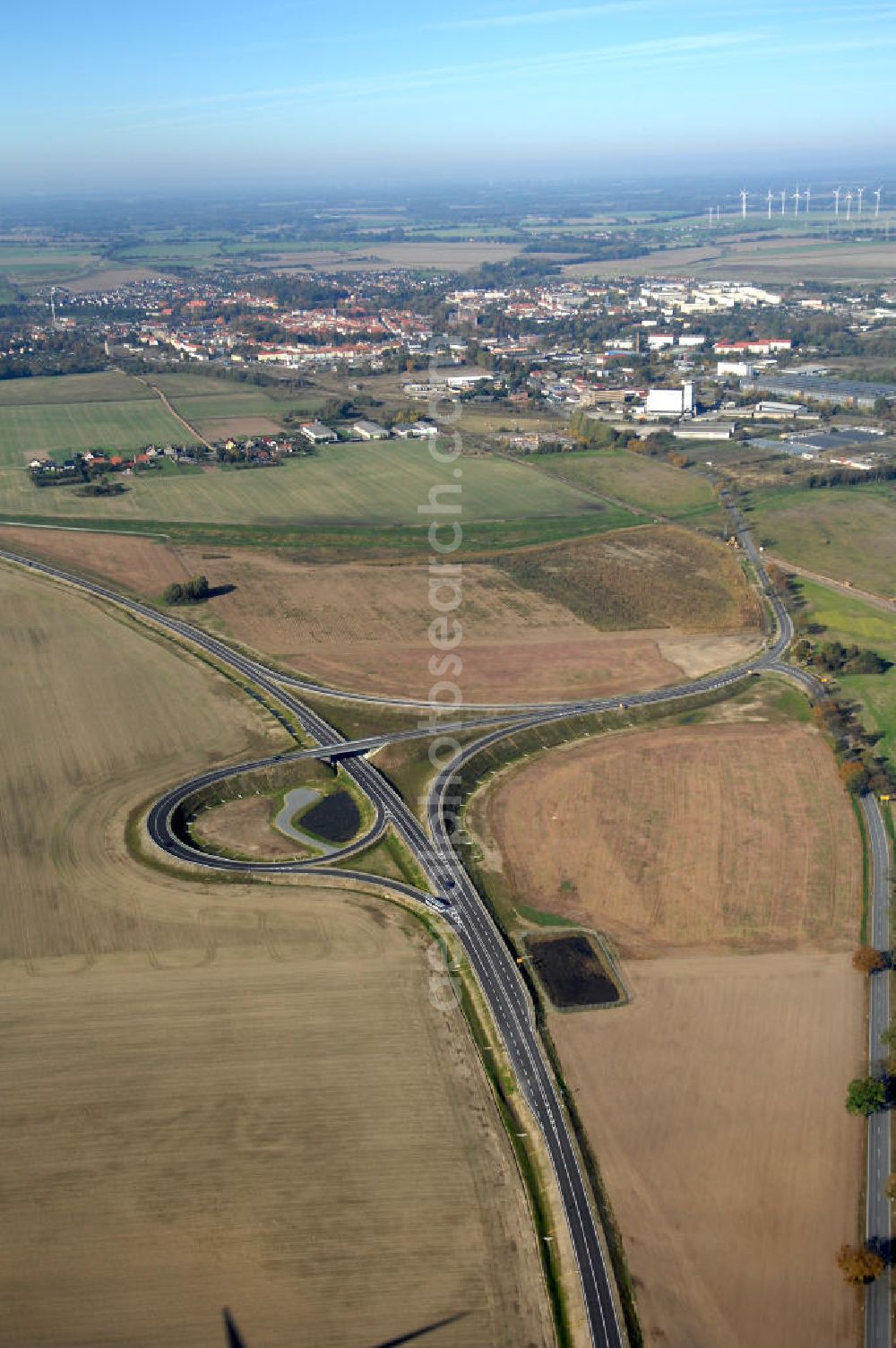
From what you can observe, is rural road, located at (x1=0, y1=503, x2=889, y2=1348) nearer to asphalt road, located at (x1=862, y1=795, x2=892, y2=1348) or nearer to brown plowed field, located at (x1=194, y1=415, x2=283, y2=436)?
asphalt road, located at (x1=862, y1=795, x2=892, y2=1348)

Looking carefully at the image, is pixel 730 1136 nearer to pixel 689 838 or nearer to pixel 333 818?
pixel 689 838

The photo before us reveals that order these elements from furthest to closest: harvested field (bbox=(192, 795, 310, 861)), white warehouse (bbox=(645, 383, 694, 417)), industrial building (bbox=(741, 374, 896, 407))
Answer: industrial building (bbox=(741, 374, 896, 407)), white warehouse (bbox=(645, 383, 694, 417)), harvested field (bbox=(192, 795, 310, 861))

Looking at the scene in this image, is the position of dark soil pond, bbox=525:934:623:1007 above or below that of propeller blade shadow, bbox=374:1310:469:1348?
above

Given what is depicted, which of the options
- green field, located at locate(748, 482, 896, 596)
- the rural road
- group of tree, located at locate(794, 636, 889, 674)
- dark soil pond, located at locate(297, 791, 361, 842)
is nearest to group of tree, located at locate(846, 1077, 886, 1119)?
the rural road

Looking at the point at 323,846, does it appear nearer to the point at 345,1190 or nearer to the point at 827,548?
the point at 345,1190

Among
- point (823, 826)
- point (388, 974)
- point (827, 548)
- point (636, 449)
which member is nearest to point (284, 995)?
point (388, 974)

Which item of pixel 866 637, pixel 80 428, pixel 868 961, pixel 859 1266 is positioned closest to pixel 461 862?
pixel 868 961

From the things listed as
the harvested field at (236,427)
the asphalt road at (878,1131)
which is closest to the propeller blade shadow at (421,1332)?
the asphalt road at (878,1131)
